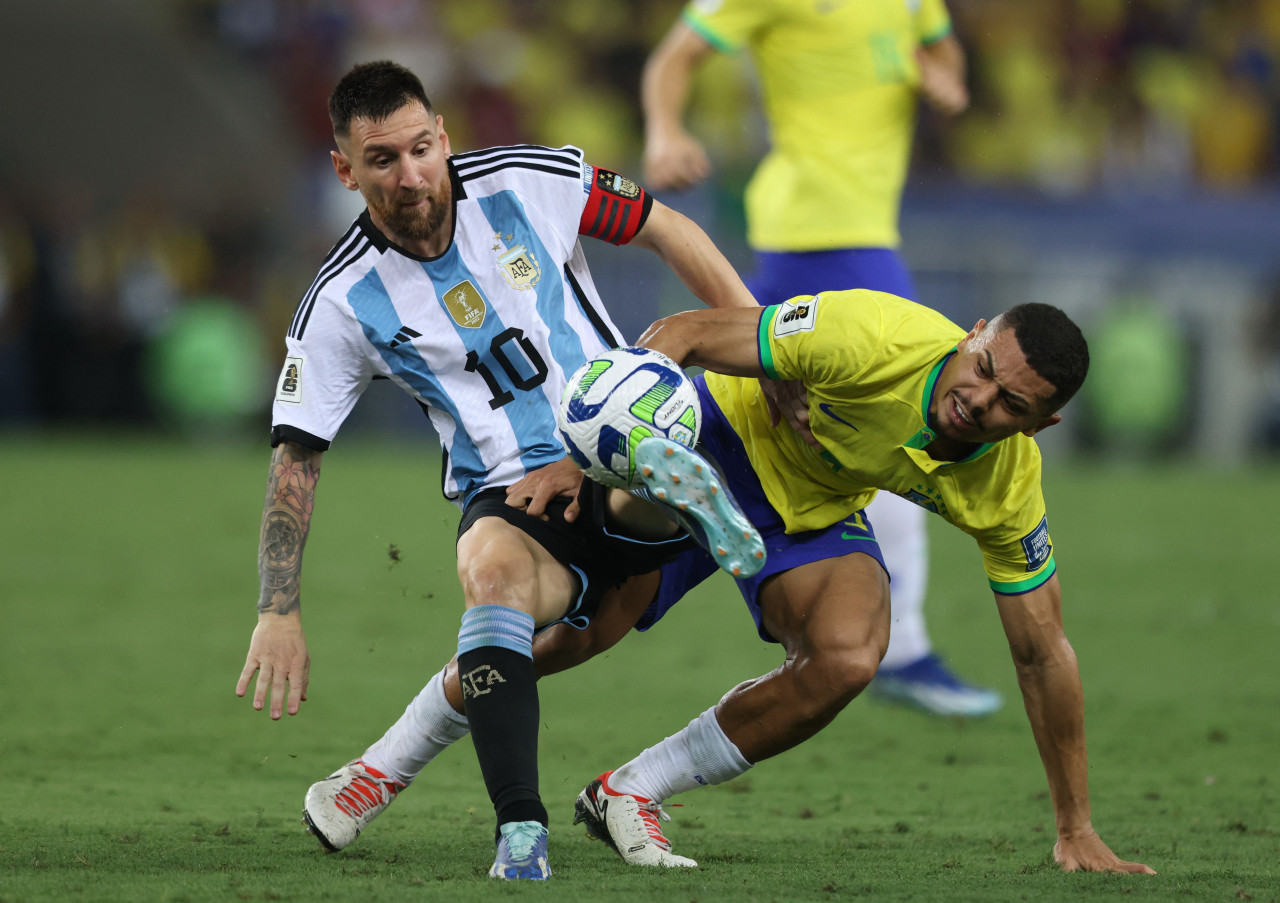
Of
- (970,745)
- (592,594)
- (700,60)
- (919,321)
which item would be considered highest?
(700,60)

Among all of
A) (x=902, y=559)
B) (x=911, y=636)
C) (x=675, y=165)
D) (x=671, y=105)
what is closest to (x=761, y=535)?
(x=675, y=165)

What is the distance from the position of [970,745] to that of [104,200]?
50.3 feet

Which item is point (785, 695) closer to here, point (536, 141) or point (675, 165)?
point (675, 165)

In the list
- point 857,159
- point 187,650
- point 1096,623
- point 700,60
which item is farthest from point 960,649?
point 187,650

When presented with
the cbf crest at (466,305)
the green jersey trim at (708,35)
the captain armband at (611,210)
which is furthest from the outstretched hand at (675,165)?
the cbf crest at (466,305)

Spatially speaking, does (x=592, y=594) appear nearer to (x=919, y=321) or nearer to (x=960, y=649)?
(x=919, y=321)

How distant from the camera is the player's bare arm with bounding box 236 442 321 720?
3.63 m

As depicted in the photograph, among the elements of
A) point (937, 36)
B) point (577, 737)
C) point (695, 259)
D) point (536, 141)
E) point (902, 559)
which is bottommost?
point (577, 737)

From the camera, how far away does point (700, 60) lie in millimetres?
5867

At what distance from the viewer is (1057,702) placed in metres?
3.70

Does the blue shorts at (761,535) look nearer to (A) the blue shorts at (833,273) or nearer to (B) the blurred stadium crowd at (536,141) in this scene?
(A) the blue shorts at (833,273)

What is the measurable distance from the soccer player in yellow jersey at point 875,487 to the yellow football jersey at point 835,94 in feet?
6.44

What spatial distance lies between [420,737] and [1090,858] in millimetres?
1633

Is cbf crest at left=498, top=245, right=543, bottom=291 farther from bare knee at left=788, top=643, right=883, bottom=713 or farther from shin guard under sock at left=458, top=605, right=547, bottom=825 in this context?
bare knee at left=788, top=643, right=883, bottom=713
